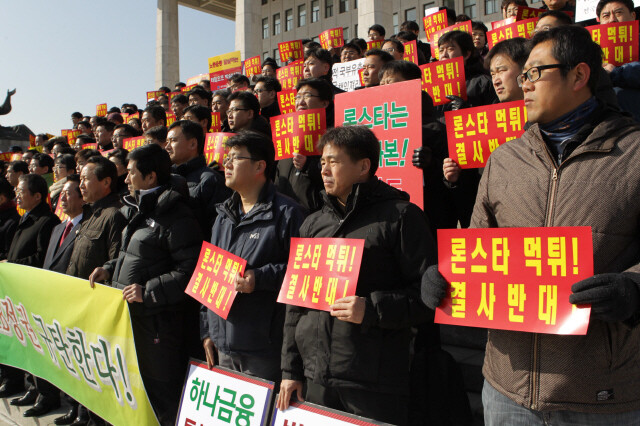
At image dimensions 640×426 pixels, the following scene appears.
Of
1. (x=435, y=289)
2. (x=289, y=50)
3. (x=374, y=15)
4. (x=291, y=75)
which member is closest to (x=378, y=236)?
(x=435, y=289)

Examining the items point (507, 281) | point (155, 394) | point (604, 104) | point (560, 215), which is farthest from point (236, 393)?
point (604, 104)

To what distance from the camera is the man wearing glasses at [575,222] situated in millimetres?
1706

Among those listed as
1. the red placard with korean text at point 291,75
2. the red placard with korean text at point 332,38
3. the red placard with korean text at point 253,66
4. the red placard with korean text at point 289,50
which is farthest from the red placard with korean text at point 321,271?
the red placard with korean text at point 253,66

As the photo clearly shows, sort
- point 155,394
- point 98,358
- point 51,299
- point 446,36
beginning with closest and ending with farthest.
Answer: point 155,394
point 98,358
point 51,299
point 446,36

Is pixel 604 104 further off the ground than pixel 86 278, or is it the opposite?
pixel 604 104

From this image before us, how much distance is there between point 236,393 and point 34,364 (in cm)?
256

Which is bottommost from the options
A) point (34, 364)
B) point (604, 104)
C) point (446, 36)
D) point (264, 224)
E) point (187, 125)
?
point (34, 364)

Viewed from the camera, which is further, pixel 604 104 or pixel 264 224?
pixel 264 224

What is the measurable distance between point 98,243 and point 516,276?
3375mm

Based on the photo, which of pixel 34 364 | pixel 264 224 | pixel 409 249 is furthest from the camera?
→ pixel 34 364

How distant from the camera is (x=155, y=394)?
11.5ft

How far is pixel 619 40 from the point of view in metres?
4.62

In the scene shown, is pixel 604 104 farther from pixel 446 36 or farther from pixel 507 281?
pixel 446 36

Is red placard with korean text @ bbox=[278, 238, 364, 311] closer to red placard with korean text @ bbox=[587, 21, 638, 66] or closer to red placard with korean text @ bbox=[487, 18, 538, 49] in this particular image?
red placard with korean text @ bbox=[587, 21, 638, 66]
